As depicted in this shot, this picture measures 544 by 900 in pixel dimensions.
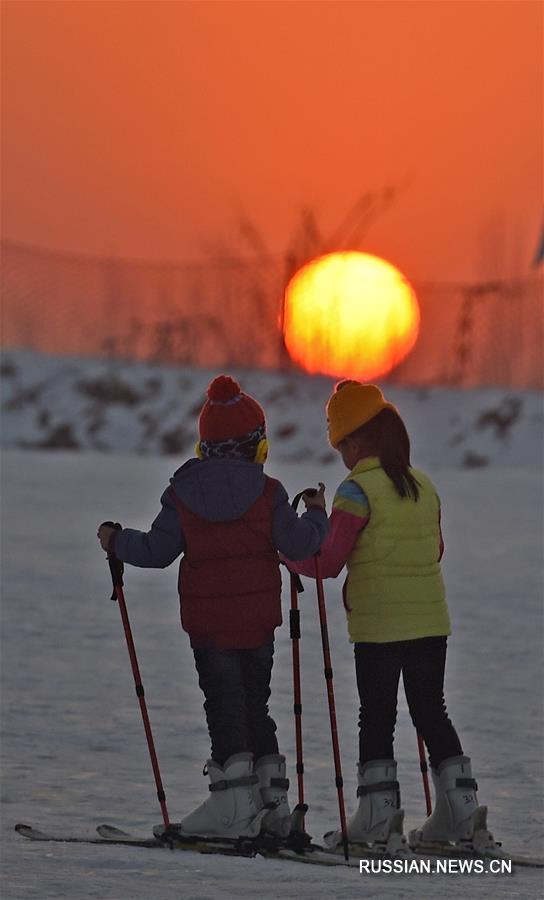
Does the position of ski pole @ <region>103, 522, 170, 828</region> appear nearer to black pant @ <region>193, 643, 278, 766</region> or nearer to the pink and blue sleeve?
black pant @ <region>193, 643, 278, 766</region>

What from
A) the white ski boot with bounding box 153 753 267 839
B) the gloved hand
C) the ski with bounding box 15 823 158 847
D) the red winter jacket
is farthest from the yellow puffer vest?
the ski with bounding box 15 823 158 847

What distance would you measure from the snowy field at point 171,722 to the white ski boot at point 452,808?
1.07 ft

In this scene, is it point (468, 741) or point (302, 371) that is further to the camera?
point (302, 371)

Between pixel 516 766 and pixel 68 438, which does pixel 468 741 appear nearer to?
pixel 516 766

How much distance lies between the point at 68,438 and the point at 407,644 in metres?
25.7

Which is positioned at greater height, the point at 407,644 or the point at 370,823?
the point at 407,644

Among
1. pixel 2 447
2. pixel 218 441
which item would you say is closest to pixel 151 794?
pixel 218 441

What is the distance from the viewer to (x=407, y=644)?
5441 millimetres

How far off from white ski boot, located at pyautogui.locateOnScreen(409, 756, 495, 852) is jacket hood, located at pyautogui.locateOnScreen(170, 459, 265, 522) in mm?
1124

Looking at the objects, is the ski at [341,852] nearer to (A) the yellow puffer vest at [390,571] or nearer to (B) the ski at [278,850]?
(B) the ski at [278,850]

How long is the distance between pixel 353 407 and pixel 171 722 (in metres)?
2.96

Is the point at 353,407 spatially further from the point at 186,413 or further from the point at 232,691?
the point at 186,413

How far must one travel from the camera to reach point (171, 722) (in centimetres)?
797

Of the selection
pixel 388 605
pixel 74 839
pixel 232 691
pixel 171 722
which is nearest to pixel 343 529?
pixel 388 605
